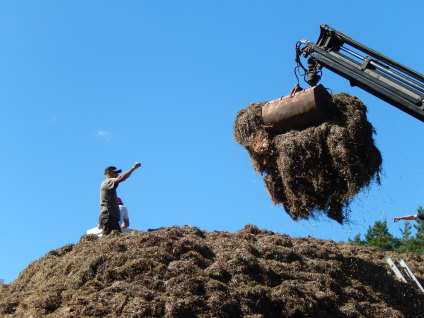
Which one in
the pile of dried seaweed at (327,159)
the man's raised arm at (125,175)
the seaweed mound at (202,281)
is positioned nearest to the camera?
the seaweed mound at (202,281)

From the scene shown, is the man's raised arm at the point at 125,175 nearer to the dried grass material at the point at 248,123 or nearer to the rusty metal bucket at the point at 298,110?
the dried grass material at the point at 248,123

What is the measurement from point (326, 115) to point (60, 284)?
4477mm

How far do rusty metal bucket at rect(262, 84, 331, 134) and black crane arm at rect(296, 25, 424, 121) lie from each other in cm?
39

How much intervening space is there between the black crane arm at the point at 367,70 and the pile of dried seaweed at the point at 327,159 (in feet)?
1.89

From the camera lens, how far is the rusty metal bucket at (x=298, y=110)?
8.77 meters

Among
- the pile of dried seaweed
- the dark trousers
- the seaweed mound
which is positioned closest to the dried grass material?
the pile of dried seaweed

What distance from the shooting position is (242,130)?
9.62 metres

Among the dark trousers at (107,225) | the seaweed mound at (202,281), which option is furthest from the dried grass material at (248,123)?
the dark trousers at (107,225)

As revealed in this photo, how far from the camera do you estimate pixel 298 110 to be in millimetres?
8891

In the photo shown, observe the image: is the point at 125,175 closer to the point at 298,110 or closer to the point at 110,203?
the point at 110,203

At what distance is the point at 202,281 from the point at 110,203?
266cm

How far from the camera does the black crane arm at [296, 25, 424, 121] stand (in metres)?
7.90

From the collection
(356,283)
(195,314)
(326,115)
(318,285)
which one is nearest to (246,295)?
(195,314)

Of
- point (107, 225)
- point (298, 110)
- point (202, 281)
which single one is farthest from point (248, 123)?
point (202, 281)
